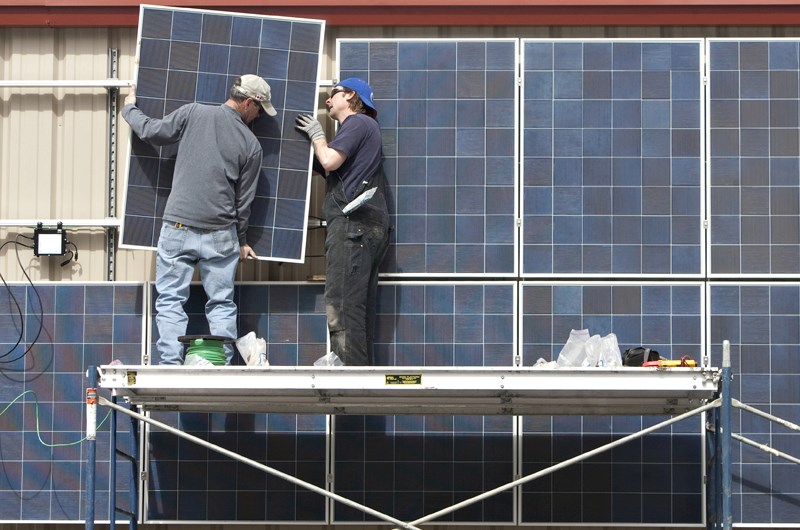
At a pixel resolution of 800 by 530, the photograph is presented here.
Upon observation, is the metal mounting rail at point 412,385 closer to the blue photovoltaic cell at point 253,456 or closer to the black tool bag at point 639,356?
the black tool bag at point 639,356

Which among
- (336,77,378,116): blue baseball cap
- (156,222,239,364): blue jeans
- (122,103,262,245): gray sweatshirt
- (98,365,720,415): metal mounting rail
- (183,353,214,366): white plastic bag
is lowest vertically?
(98,365,720,415): metal mounting rail

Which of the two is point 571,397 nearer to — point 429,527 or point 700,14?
point 429,527

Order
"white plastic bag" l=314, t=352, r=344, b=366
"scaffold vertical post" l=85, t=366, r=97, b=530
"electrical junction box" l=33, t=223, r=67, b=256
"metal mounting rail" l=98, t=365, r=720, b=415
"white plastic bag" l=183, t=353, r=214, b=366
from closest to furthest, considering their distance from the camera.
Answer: "metal mounting rail" l=98, t=365, r=720, b=415
"scaffold vertical post" l=85, t=366, r=97, b=530
"white plastic bag" l=183, t=353, r=214, b=366
"white plastic bag" l=314, t=352, r=344, b=366
"electrical junction box" l=33, t=223, r=67, b=256

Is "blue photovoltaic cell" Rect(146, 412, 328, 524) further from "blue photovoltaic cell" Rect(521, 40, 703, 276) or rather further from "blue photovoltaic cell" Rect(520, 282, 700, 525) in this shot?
"blue photovoltaic cell" Rect(521, 40, 703, 276)

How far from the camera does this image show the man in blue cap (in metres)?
10.4

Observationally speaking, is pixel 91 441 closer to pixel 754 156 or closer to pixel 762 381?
pixel 762 381

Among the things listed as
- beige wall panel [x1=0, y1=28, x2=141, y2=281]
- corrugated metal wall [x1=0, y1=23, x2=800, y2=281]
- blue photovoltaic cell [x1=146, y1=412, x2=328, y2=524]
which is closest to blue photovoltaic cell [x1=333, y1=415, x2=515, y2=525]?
blue photovoltaic cell [x1=146, y1=412, x2=328, y2=524]

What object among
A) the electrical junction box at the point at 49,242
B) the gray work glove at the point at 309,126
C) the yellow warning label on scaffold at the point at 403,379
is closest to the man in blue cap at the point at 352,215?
the gray work glove at the point at 309,126

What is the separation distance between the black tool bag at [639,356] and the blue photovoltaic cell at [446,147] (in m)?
1.14

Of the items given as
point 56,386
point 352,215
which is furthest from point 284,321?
point 56,386

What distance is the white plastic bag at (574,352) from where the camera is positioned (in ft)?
33.3

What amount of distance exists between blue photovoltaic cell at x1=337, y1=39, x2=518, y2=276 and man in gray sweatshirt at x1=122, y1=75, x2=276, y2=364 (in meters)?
0.93

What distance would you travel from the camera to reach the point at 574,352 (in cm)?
1018

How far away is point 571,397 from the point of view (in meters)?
9.98
